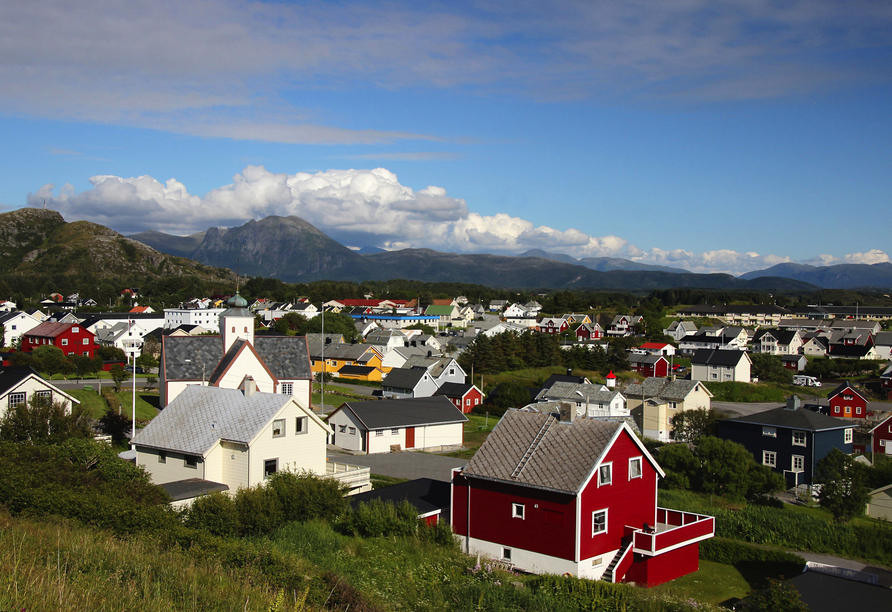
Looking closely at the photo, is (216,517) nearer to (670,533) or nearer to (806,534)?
(670,533)

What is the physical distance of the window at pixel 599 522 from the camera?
16938 mm

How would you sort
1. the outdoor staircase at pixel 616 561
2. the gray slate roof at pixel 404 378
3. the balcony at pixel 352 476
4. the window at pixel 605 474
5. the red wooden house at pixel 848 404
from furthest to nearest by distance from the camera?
the gray slate roof at pixel 404 378, the red wooden house at pixel 848 404, the balcony at pixel 352 476, the window at pixel 605 474, the outdoor staircase at pixel 616 561

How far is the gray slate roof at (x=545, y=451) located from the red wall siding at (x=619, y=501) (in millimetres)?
491

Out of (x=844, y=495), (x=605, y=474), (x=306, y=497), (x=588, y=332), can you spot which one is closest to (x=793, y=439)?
(x=844, y=495)

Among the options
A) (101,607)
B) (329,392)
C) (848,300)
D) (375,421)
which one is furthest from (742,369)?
(848,300)

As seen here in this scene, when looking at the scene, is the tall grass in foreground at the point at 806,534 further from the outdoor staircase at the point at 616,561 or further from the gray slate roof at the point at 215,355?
the gray slate roof at the point at 215,355

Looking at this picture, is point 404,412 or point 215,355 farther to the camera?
point 404,412

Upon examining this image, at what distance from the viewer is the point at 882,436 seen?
42312mm

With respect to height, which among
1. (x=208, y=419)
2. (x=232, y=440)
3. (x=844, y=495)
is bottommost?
(x=844, y=495)

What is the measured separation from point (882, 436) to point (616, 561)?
113 feet

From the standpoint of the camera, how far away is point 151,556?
10062 mm

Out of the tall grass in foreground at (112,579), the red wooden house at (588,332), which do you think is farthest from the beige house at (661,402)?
the red wooden house at (588,332)

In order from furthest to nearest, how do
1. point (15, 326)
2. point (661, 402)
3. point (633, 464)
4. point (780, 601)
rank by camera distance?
point (15, 326) → point (661, 402) → point (633, 464) → point (780, 601)

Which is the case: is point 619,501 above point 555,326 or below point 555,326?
above
